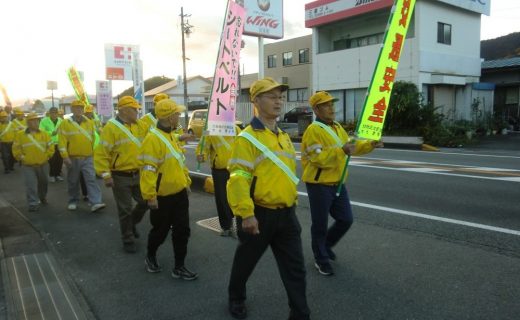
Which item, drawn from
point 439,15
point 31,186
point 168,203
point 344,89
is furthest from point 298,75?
point 168,203

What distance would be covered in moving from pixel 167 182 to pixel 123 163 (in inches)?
55.9

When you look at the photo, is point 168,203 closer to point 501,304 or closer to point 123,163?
point 123,163

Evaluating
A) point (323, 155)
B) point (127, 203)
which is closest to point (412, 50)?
point (127, 203)

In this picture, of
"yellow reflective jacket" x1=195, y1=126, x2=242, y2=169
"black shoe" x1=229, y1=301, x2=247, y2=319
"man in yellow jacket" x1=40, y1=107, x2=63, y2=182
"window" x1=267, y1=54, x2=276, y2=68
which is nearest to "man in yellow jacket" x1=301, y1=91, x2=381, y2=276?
"black shoe" x1=229, y1=301, x2=247, y2=319

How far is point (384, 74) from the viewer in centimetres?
388

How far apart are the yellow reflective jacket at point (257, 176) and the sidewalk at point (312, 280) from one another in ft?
3.50

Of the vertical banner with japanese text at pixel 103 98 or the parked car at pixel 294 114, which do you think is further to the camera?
the parked car at pixel 294 114

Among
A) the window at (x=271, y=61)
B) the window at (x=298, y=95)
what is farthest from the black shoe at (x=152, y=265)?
the window at (x=271, y=61)

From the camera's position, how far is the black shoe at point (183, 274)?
171 inches

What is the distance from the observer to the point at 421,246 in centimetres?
508

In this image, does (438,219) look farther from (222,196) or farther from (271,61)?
(271,61)

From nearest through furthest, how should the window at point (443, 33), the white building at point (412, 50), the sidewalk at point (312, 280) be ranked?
the sidewalk at point (312, 280) → the white building at point (412, 50) → the window at point (443, 33)

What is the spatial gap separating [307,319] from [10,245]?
4379 mm

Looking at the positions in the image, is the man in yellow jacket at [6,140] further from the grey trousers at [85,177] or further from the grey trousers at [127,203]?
the grey trousers at [127,203]
